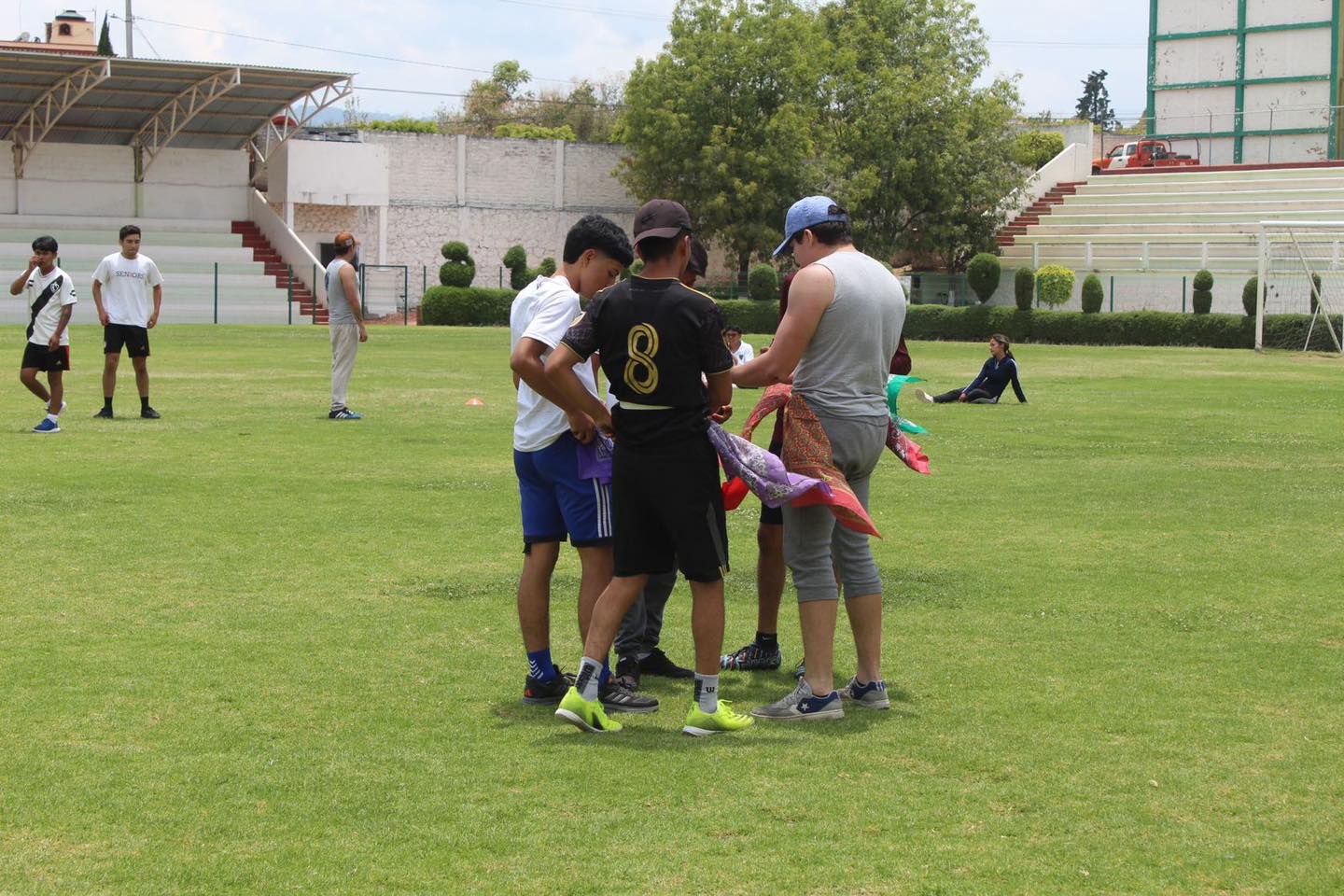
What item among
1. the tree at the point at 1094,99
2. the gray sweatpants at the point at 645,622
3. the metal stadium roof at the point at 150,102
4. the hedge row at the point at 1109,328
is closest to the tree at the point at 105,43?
the metal stadium roof at the point at 150,102

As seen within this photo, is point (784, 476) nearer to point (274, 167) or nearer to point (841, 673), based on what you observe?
point (841, 673)

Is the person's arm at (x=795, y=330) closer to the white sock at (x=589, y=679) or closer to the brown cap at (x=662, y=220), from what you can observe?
the brown cap at (x=662, y=220)

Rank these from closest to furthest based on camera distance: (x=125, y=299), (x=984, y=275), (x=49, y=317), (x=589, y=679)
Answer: (x=589, y=679) → (x=49, y=317) → (x=125, y=299) → (x=984, y=275)

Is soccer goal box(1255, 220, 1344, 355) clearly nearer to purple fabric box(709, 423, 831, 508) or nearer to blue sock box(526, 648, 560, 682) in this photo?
purple fabric box(709, 423, 831, 508)

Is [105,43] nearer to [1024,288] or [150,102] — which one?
[150,102]

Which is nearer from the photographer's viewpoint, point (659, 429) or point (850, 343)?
point (659, 429)

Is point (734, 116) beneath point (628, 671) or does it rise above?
above

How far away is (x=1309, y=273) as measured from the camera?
3516cm

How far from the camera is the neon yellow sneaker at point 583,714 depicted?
225 inches

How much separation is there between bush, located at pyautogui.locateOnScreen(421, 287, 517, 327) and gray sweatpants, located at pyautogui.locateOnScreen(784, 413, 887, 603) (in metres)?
37.5

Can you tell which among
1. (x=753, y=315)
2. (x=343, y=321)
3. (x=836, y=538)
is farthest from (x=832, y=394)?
(x=753, y=315)

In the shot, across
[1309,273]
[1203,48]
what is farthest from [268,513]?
[1203,48]

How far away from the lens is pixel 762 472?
5.86 meters

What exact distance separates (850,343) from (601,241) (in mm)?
1031
